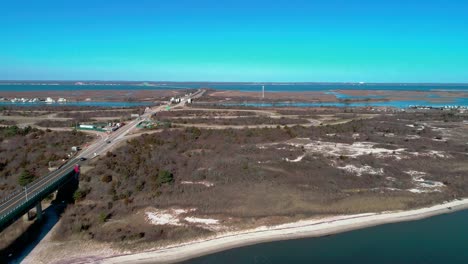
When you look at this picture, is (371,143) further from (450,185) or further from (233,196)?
(233,196)

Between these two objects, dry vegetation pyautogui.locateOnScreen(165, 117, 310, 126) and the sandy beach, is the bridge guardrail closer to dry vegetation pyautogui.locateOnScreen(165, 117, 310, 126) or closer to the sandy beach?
the sandy beach

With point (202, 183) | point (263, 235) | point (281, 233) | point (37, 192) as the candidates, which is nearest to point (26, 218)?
point (37, 192)

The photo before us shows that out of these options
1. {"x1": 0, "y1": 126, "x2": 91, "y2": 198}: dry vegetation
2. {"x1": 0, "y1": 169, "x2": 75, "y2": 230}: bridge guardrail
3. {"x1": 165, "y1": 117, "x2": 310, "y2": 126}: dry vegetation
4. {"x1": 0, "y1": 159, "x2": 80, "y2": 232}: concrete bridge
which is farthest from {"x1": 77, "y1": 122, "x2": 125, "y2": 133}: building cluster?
{"x1": 0, "y1": 169, "x2": 75, "y2": 230}: bridge guardrail

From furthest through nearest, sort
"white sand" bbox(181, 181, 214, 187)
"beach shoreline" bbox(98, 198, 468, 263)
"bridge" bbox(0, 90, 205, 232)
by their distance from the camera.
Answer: "white sand" bbox(181, 181, 214, 187) → "bridge" bbox(0, 90, 205, 232) → "beach shoreline" bbox(98, 198, 468, 263)

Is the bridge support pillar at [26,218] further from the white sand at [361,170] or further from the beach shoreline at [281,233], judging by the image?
the white sand at [361,170]

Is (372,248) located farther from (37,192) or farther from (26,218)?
(26,218)

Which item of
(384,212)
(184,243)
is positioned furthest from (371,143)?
(184,243)
